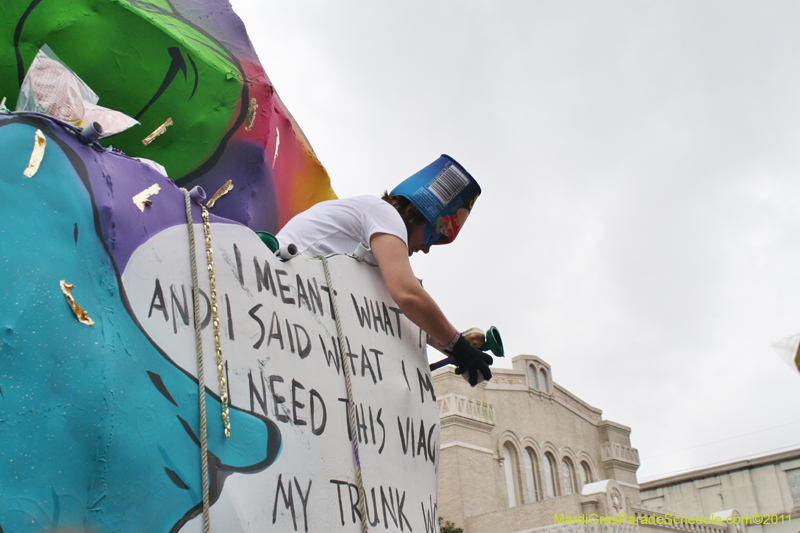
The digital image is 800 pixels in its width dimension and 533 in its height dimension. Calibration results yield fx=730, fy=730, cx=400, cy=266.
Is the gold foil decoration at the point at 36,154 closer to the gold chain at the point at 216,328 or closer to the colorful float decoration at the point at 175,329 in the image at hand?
the colorful float decoration at the point at 175,329

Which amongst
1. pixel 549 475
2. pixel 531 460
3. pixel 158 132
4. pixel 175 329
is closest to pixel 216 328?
pixel 175 329

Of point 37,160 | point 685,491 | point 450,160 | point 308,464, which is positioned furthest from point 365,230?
point 685,491

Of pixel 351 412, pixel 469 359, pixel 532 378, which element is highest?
pixel 532 378

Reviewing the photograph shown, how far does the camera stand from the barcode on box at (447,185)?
7.48ft

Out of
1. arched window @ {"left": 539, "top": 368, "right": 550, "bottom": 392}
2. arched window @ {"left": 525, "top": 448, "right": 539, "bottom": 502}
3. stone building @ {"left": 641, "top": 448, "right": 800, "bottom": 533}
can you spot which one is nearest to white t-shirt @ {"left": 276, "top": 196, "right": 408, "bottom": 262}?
arched window @ {"left": 525, "top": 448, "right": 539, "bottom": 502}

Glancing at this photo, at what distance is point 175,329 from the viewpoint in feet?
4.66

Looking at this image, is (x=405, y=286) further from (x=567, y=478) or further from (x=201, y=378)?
(x=567, y=478)

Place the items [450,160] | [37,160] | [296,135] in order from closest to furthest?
[37,160]
[450,160]
[296,135]

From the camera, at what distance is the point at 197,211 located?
62.9 inches

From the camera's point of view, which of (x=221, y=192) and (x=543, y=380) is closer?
(x=221, y=192)

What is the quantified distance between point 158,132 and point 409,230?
801 millimetres

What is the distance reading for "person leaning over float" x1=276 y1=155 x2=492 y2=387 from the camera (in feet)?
6.56

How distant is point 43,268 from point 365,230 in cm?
100

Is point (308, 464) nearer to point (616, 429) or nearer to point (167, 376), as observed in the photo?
point (167, 376)
